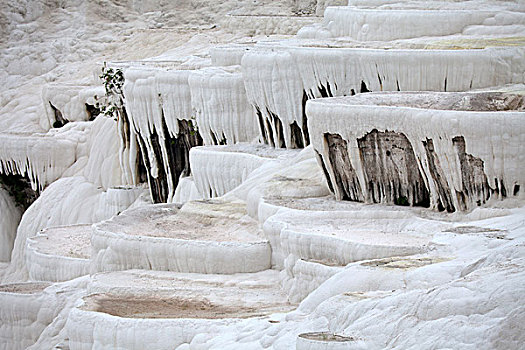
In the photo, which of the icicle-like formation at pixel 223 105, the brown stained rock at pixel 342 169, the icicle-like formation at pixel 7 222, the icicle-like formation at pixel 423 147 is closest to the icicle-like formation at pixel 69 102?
the icicle-like formation at pixel 7 222

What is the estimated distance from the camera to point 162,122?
82.0 feet

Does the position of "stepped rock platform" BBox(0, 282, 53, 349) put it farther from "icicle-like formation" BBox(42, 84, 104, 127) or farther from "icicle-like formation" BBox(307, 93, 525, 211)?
"icicle-like formation" BBox(42, 84, 104, 127)

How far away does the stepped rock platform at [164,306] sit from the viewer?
12516 mm

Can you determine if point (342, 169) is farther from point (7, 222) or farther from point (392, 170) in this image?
point (7, 222)

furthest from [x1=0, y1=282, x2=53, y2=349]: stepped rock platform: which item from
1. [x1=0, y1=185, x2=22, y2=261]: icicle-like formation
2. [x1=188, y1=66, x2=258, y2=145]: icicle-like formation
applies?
[x1=0, y1=185, x2=22, y2=261]: icicle-like formation

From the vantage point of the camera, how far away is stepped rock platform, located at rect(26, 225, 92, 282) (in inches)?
777

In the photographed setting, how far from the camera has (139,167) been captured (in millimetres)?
27922

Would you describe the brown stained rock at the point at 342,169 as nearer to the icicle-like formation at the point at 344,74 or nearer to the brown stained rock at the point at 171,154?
the icicle-like formation at the point at 344,74

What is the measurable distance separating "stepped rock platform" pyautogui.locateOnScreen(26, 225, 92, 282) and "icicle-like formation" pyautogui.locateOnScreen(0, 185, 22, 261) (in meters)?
6.65

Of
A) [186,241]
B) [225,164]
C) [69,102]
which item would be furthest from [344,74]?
[69,102]

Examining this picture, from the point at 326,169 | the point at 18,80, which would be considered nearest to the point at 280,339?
the point at 326,169

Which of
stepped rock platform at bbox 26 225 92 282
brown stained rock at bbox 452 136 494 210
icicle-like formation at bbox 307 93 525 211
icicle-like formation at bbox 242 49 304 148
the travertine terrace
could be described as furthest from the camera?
icicle-like formation at bbox 242 49 304 148

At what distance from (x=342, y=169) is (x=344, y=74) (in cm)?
327

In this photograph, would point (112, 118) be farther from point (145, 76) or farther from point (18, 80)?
point (18, 80)
